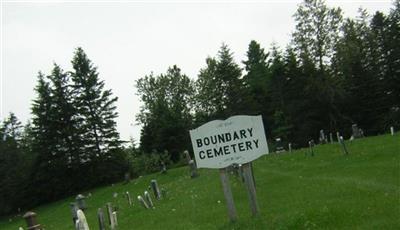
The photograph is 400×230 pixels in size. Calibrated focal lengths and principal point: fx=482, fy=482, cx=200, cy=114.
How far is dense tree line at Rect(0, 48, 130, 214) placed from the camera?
180 feet

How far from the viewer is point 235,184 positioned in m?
20.4

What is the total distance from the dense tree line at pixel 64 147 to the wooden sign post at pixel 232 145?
149 ft

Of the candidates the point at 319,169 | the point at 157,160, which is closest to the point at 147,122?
the point at 157,160

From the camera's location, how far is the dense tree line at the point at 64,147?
5478cm

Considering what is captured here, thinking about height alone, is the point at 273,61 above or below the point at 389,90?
above

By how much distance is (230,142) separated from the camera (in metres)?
11.3

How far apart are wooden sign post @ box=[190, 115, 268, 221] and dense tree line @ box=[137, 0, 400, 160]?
135 ft

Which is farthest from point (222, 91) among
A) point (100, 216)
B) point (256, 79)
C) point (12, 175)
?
point (100, 216)

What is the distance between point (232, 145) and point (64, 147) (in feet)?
158

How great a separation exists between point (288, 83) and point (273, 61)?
6.48 metres

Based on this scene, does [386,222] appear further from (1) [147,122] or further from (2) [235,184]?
(1) [147,122]

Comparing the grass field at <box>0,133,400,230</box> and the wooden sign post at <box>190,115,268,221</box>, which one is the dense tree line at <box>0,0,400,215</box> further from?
the wooden sign post at <box>190,115,268,221</box>

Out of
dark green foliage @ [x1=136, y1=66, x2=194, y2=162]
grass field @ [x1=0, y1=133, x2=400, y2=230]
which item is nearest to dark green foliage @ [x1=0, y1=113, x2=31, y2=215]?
→ dark green foliage @ [x1=136, y1=66, x2=194, y2=162]

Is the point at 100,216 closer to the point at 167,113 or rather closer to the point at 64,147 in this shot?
the point at 64,147
